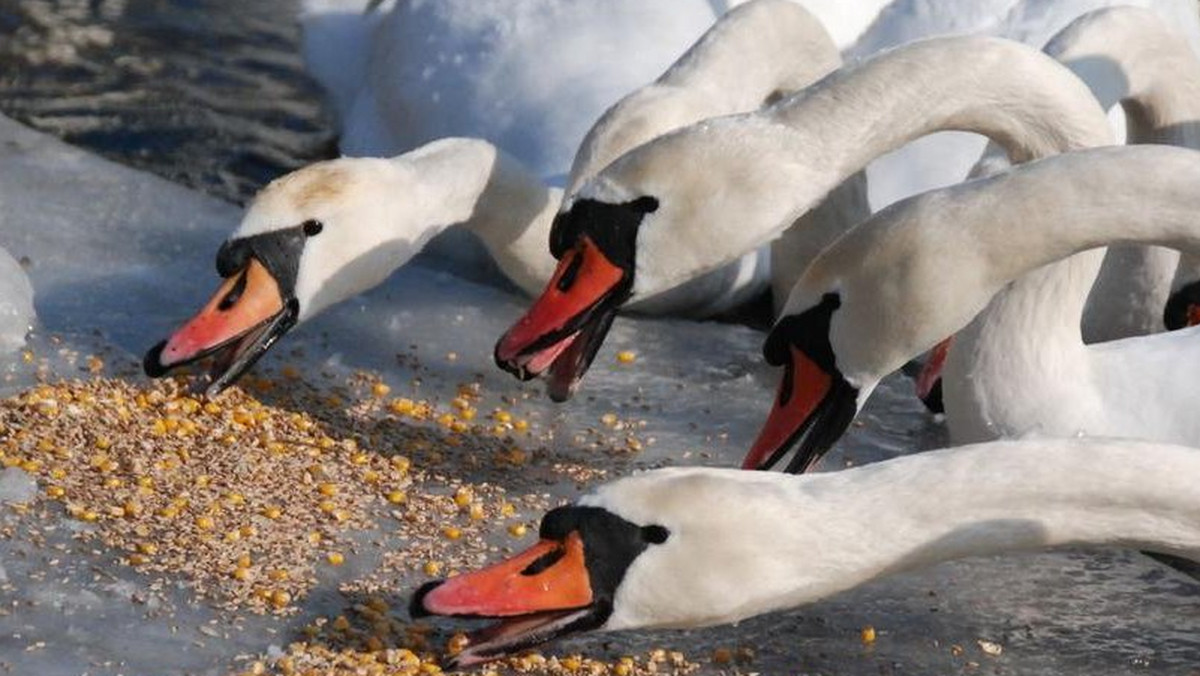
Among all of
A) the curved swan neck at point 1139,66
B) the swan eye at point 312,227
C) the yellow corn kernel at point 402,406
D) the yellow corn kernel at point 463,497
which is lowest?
the yellow corn kernel at point 463,497

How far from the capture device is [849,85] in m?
5.25

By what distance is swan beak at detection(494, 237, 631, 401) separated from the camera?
512cm

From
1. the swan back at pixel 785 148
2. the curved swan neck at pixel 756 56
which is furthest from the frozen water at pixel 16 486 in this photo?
the curved swan neck at pixel 756 56

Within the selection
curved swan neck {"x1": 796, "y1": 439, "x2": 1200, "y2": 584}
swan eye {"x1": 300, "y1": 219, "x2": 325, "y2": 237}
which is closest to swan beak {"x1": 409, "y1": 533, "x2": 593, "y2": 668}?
curved swan neck {"x1": 796, "y1": 439, "x2": 1200, "y2": 584}

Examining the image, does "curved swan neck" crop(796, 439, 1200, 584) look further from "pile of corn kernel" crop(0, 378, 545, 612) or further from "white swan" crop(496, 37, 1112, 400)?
"pile of corn kernel" crop(0, 378, 545, 612)

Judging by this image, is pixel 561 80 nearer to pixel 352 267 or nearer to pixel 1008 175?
pixel 352 267

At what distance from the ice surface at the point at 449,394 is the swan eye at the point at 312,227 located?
17.8 inches

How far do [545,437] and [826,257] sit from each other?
1.09m

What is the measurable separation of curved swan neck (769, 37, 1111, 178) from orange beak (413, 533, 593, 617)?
1.39 meters

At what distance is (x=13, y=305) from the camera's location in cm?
588

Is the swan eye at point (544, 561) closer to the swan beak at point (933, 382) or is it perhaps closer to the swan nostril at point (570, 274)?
the swan nostril at point (570, 274)

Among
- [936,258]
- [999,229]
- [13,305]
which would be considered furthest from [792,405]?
[13,305]

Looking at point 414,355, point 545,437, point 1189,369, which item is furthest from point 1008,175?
point 414,355

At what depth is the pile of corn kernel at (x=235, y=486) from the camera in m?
4.84
